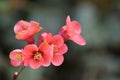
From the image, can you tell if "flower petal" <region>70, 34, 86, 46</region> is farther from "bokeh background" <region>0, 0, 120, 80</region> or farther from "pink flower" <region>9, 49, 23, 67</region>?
"bokeh background" <region>0, 0, 120, 80</region>

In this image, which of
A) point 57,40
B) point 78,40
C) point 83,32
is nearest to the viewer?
point 57,40

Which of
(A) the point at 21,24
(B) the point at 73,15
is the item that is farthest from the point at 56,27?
(A) the point at 21,24

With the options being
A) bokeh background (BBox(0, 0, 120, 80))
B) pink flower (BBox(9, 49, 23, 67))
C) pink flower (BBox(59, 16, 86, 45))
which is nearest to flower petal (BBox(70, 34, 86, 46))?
pink flower (BBox(59, 16, 86, 45))

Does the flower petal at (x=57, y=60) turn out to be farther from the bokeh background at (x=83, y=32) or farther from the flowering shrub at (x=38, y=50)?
the bokeh background at (x=83, y=32)

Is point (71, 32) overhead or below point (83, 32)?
overhead

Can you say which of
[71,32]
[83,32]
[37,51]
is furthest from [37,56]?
[83,32]

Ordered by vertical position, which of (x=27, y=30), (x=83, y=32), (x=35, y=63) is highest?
(x=27, y=30)

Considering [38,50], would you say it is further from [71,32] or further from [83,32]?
[83,32]
